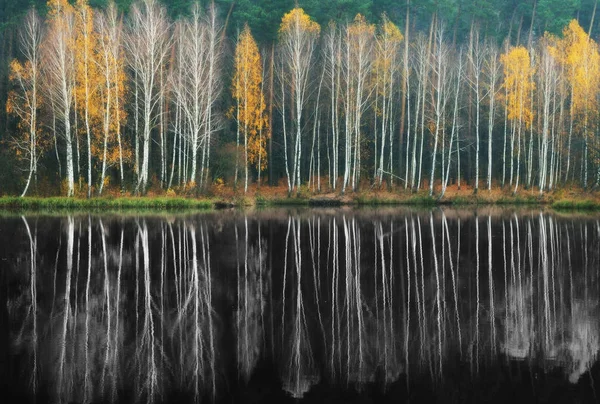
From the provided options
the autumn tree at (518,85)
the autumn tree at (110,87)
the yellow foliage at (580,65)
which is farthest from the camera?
the autumn tree at (518,85)

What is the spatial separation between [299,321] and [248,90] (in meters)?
35.3

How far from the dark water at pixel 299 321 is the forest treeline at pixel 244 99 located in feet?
72.2

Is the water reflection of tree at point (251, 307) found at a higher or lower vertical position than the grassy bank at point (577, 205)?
lower

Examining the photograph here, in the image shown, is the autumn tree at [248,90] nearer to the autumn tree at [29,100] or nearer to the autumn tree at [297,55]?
the autumn tree at [297,55]

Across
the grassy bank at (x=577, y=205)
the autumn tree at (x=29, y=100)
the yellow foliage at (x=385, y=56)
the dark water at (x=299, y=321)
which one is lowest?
the dark water at (x=299, y=321)

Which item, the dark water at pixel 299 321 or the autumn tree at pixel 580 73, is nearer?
the dark water at pixel 299 321

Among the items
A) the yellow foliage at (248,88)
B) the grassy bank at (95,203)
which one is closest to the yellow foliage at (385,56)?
the yellow foliage at (248,88)

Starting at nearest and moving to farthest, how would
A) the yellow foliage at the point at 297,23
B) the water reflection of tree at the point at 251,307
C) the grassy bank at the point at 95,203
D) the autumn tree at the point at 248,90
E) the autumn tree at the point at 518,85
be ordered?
the water reflection of tree at the point at 251,307, the grassy bank at the point at 95,203, the yellow foliage at the point at 297,23, the autumn tree at the point at 248,90, the autumn tree at the point at 518,85

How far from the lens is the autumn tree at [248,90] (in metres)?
41.9

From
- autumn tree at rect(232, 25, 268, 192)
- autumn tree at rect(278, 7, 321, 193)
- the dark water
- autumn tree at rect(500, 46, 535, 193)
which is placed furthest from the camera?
autumn tree at rect(500, 46, 535, 193)

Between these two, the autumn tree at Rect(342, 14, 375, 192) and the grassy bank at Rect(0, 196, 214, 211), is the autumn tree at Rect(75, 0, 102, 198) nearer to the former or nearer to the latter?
the grassy bank at Rect(0, 196, 214, 211)

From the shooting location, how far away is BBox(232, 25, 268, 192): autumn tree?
41938 mm

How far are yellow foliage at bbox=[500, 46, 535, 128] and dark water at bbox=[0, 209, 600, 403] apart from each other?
27.6 meters

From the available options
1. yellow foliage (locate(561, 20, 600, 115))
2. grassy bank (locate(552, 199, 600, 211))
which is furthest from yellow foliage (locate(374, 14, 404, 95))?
grassy bank (locate(552, 199, 600, 211))
